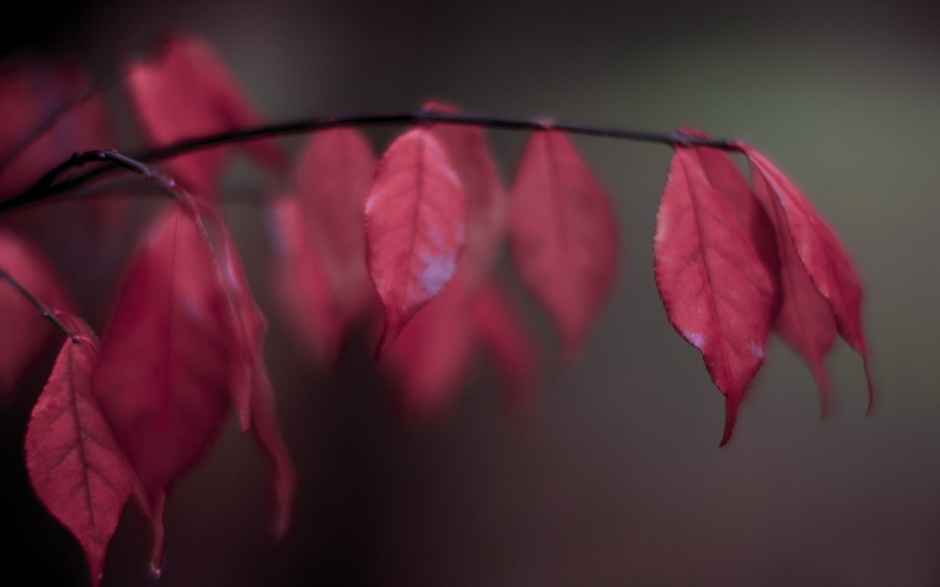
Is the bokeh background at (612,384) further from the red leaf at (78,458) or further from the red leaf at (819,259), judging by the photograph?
the red leaf at (78,458)

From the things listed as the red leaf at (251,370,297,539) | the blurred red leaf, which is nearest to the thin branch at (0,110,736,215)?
the red leaf at (251,370,297,539)

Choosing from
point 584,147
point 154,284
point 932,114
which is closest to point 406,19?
point 584,147

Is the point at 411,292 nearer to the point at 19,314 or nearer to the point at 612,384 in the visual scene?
the point at 19,314

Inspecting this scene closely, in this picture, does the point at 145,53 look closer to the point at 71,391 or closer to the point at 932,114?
the point at 71,391

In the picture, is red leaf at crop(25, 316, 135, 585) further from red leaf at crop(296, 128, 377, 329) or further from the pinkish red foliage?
red leaf at crop(296, 128, 377, 329)

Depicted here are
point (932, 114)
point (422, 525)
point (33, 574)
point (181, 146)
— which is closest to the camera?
point (181, 146)

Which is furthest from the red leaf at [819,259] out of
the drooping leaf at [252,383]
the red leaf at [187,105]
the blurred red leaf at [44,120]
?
the blurred red leaf at [44,120]
